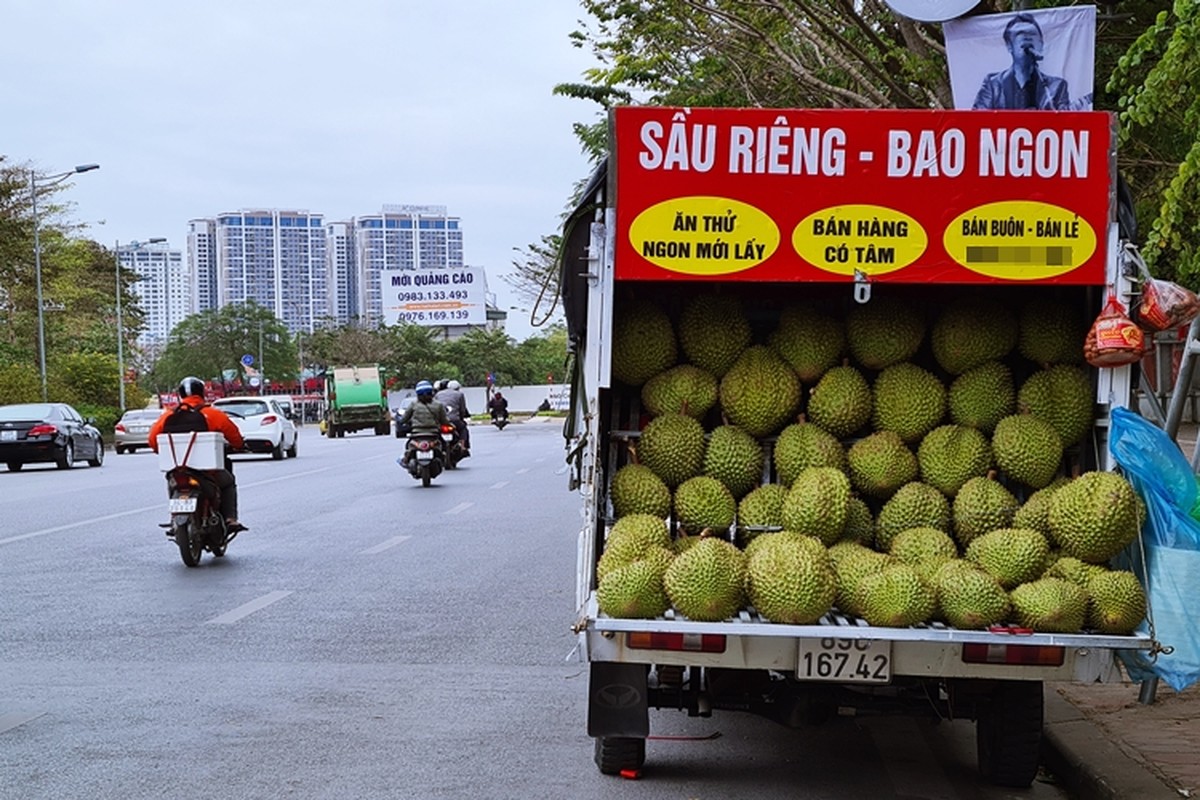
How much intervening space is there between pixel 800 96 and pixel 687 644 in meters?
13.9

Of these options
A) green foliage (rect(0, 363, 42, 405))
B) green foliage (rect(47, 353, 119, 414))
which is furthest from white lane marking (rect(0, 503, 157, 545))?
green foliage (rect(47, 353, 119, 414))

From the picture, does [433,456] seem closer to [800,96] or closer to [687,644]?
[800,96]

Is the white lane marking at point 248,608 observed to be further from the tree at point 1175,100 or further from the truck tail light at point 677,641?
the tree at point 1175,100

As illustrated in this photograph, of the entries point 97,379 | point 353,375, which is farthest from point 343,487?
point 97,379

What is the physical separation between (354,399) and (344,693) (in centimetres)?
5152

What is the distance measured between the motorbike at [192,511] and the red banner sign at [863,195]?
26.0 ft

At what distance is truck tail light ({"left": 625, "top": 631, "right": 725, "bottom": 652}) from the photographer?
5.28 m

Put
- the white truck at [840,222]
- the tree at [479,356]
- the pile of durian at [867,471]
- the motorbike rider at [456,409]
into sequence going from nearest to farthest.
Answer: the pile of durian at [867,471] → the white truck at [840,222] → the motorbike rider at [456,409] → the tree at [479,356]

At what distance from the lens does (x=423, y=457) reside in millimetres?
22531

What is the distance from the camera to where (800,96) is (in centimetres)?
1816

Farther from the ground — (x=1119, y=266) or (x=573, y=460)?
(x=1119, y=266)

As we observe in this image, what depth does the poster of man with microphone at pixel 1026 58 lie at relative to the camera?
10.9m

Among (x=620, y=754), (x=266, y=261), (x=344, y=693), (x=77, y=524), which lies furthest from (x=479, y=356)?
(x=620, y=754)

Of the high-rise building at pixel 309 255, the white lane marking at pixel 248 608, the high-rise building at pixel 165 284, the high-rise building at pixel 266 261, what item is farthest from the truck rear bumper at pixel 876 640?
the high-rise building at pixel 165 284
